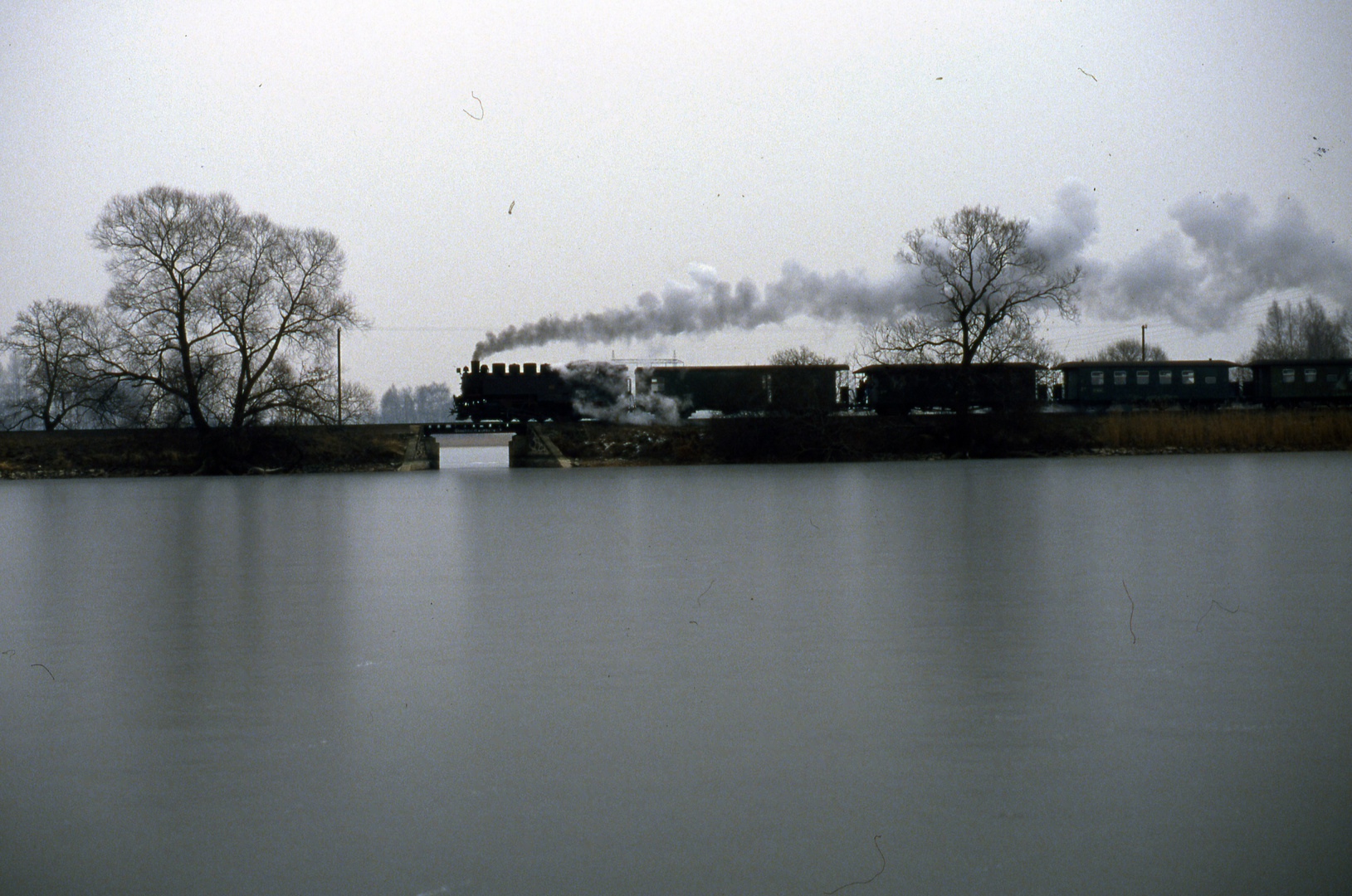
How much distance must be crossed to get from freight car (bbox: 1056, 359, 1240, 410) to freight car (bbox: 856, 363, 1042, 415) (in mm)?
2447

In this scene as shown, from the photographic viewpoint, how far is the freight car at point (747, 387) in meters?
52.5

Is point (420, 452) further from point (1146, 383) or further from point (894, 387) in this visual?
point (1146, 383)

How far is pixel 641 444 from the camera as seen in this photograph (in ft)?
174

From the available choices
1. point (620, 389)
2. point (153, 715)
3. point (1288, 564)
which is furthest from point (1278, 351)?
point (153, 715)

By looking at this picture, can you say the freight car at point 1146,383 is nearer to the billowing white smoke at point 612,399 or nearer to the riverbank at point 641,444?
the riverbank at point 641,444

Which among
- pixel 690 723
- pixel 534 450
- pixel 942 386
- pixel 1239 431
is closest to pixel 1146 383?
pixel 1239 431

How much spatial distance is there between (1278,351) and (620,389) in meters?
51.2

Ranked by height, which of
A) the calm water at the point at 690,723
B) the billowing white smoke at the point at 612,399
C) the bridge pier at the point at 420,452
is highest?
the billowing white smoke at the point at 612,399

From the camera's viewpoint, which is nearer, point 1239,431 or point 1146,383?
point 1239,431

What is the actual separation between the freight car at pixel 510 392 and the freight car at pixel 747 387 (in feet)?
14.3

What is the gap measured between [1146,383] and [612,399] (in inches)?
1105

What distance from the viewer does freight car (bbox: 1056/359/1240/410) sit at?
54.2 metres

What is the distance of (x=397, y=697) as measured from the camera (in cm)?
664

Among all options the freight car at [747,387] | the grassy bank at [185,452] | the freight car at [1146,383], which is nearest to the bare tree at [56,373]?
the grassy bank at [185,452]
